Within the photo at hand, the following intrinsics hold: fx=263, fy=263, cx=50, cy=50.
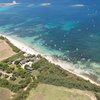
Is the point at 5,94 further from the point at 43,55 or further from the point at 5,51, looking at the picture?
the point at 5,51

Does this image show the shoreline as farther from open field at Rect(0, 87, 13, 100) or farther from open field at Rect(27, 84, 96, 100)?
open field at Rect(0, 87, 13, 100)

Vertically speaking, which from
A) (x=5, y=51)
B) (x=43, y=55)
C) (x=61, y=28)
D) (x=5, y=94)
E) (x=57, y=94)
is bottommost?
(x=61, y=28)

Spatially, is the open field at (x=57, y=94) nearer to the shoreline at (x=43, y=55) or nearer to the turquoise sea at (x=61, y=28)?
the shoreline at (x=43, y=55)

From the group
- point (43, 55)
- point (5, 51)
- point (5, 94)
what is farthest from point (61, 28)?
point (5, 94)

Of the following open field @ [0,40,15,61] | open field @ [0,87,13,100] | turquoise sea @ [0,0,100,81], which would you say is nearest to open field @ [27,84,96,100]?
open field @ [0,87,13,100]

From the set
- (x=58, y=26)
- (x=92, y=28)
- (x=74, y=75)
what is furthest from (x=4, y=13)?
(x=74, y=75)

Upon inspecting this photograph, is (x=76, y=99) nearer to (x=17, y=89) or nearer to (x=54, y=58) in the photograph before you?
(x=17, y=89)
